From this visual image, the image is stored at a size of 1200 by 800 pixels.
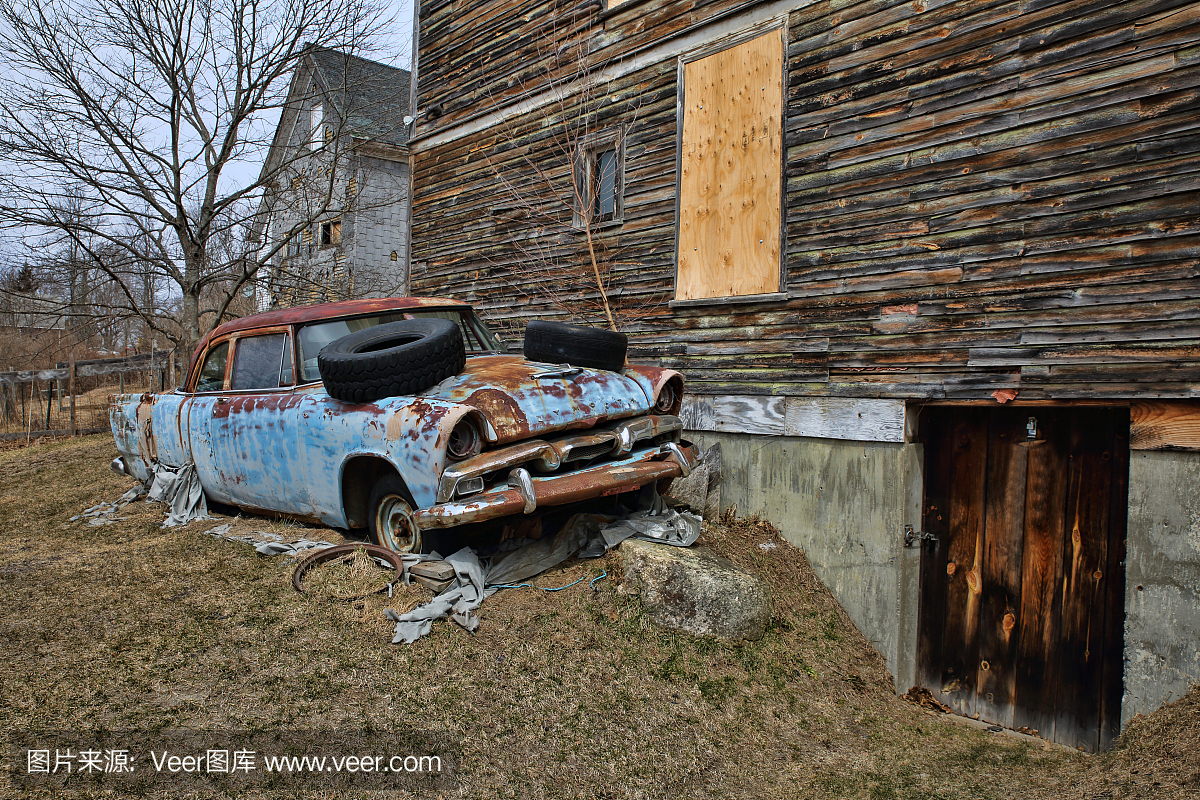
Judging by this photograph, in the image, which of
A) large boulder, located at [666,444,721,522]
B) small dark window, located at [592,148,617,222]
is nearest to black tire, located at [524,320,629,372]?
large boulder, located at [666,444,721,522]

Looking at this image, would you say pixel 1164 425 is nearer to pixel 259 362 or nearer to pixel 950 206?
pixel 950 206

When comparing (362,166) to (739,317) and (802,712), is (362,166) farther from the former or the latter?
(802,712)

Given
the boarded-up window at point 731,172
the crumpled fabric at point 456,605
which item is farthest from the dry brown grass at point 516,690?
the boarded-up window at point 731,172

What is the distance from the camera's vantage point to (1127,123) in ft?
14.5

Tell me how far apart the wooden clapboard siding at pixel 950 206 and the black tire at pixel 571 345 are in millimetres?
1842

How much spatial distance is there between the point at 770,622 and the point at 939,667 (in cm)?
178

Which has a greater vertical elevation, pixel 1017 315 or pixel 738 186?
pixel 738 186

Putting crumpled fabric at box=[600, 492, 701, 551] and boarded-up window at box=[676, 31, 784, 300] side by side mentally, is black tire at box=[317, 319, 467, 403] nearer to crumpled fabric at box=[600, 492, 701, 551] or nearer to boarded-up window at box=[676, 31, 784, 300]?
crumpled fabric at box=[600, 492, 701, 551]

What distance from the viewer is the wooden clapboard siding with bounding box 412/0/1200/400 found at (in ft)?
14.3

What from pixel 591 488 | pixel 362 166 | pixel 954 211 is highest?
pixel 362 166

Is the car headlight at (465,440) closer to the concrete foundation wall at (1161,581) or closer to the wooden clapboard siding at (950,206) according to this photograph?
the wooden clapboard siding at (950,206)

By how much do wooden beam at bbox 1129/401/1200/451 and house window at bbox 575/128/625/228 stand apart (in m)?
4.80

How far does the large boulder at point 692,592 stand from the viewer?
428 cm

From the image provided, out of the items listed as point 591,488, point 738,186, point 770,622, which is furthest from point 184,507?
point 738,186
